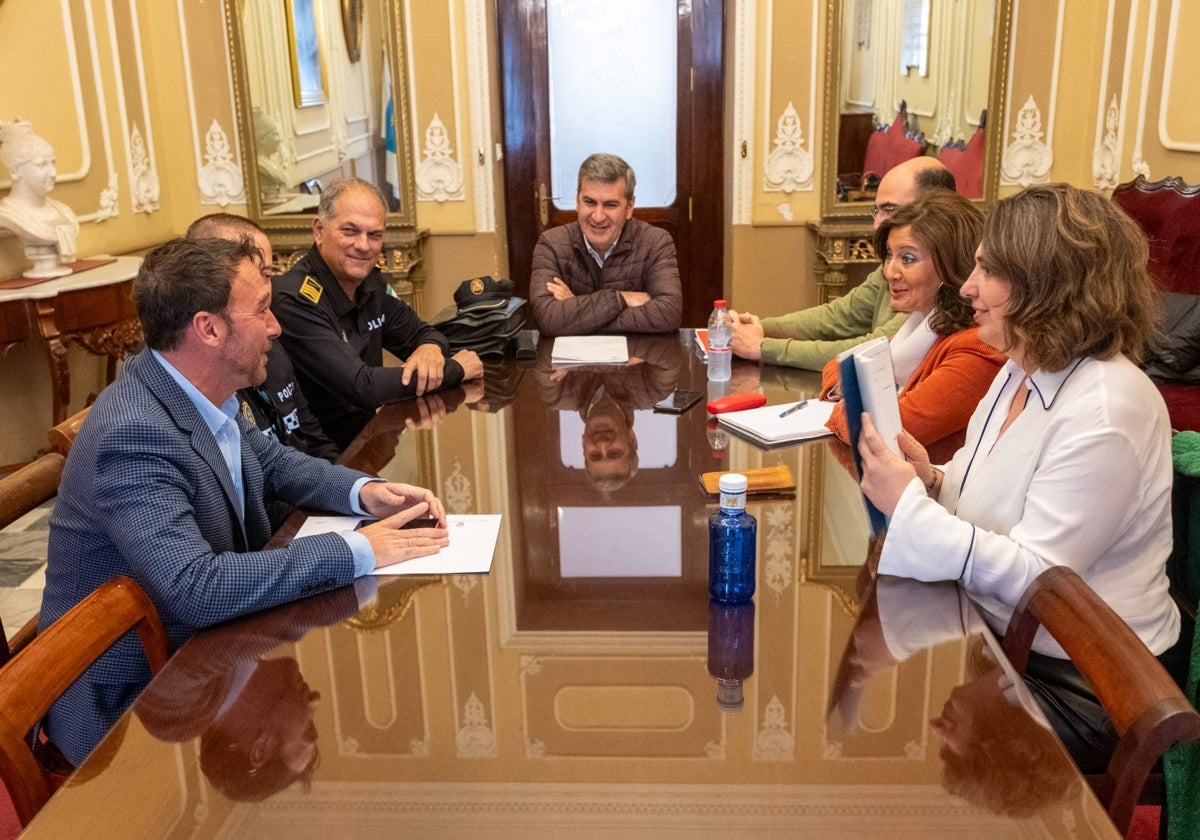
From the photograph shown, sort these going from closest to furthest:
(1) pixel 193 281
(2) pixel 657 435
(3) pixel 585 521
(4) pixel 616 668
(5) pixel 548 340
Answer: (4) pixel 616 668 < (1) pixel 193 281 < (3) pixel 585 521 < (2) pixel 657 435 < (5) pixel 548 340

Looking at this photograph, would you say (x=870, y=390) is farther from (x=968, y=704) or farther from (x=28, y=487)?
(x=28, y=487)

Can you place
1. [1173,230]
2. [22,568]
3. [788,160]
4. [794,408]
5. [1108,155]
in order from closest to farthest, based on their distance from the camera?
[794,408] → [22,568] → [1173,230] → [1108,155] → [788,160]

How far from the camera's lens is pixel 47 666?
131cm

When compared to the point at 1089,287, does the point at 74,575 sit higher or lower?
lower

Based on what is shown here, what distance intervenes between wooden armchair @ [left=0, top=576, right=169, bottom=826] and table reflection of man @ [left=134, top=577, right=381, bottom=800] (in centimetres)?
9

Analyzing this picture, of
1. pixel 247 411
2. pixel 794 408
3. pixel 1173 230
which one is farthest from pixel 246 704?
pixel 1173 230

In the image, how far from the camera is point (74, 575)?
5.86ft

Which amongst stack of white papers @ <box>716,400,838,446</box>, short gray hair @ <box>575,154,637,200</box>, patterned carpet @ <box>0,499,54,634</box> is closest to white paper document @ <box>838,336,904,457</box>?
stack of white papers @ <box>716,400,838,446</box>

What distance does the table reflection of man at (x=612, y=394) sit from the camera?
2.33m

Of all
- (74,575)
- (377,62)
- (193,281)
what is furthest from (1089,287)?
(377,62)

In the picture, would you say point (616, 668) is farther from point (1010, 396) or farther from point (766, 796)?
point (1010, 396)

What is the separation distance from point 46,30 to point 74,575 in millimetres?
3552

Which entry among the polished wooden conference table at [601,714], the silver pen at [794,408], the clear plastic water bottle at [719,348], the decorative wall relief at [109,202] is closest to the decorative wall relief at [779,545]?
the polished wooden conference table at [601,714]

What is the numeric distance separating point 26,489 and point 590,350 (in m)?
1.84
